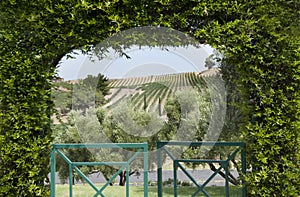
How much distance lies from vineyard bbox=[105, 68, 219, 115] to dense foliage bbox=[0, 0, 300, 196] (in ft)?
13.6

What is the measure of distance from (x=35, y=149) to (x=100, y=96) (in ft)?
16.8

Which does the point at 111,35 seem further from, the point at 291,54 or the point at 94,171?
the point at 94,171

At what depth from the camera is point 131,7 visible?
13.9ft

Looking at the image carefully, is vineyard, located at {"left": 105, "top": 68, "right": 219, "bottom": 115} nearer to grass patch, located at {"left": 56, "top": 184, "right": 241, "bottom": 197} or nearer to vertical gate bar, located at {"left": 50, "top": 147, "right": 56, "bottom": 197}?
grass patch, located at {"left": 56, "top": 184, "right": 241, "bottom": 197}

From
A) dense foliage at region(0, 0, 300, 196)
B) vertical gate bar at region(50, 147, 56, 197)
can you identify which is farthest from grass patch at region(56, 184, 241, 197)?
dense foliage at region(0, 0, 300, 196)

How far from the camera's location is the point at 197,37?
431 cm

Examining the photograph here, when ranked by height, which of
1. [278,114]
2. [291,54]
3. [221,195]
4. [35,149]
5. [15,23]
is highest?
[15,23]

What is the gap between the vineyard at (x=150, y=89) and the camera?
8586mm

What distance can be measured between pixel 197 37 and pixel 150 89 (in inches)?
182

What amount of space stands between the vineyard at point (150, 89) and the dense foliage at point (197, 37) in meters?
4.14

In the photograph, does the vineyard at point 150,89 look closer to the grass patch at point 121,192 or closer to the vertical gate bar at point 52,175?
the grass patch at point 121,192

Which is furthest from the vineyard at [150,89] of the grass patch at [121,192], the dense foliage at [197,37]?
the dense foliage at [197,37]

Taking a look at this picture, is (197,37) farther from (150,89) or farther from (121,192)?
(150,89)

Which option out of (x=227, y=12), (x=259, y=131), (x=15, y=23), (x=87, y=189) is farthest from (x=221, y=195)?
(x=15, y=23)
